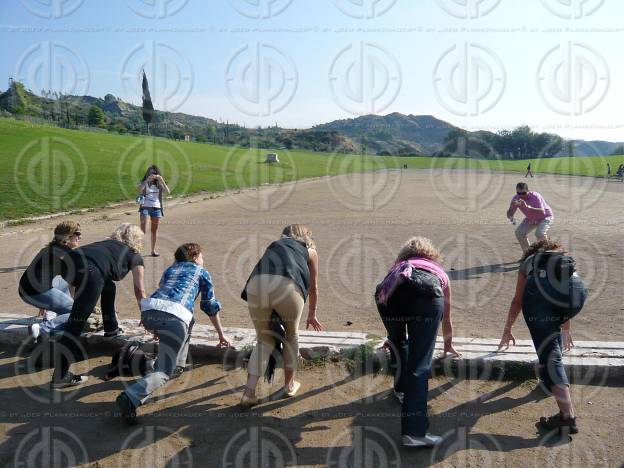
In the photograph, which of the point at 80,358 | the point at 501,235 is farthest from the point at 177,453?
the point at 501,235

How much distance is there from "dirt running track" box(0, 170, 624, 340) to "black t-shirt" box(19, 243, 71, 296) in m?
1.68

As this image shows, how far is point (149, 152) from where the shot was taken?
45.2 meters

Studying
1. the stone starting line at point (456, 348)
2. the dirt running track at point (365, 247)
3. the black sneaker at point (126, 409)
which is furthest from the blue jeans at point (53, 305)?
the black sneaker at point (126, 409)

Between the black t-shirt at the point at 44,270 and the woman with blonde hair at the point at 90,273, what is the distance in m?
0.15

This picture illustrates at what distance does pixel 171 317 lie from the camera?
181 inches

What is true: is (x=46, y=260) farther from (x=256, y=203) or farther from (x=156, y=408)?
(x=256, y=203)

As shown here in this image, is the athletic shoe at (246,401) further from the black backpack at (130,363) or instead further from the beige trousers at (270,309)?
the black backpack at (130,363)

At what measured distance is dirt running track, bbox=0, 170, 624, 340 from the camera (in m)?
7.34


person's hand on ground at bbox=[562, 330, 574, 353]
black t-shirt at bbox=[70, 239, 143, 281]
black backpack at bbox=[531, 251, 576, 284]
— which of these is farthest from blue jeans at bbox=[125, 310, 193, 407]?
person's hand on ground at bbox=[562, 330, 574, 353]

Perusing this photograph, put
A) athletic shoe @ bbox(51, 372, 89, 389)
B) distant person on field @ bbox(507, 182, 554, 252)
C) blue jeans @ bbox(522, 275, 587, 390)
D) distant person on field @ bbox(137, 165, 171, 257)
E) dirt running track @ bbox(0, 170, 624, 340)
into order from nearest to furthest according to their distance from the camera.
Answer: blue jeans @ bbox(522, 275, 587, 390) → athletic shoe @ bbox(51, 372, 89, 389) → dirt running track @ bbox(0, 170, 624, 340) → distant person on field @ bbox(507, 182, 554, 252) → distant person on field @ bbox(137, 165, 171, 257)

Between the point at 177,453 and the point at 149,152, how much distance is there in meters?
44.2

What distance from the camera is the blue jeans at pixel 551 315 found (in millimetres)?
4309

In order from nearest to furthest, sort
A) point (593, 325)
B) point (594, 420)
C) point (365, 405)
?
point (594, 420) → point (365, 405) → point (593, 325)

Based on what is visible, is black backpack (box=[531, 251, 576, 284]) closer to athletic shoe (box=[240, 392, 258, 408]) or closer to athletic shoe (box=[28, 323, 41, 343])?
athletic shoe (box=[240, 392, 258, 408])
